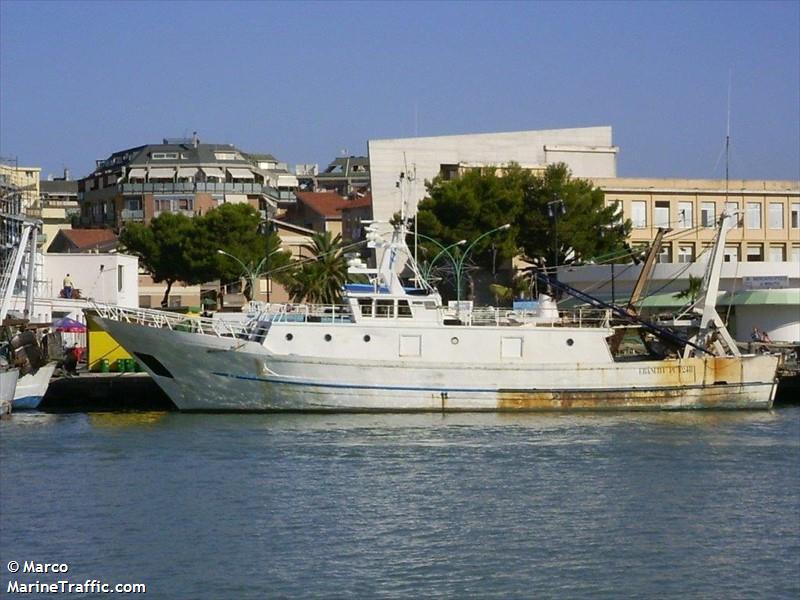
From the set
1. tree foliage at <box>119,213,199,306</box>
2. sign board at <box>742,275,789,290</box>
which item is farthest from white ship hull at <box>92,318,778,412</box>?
tree foliage at <box>119,213,199,306</box>

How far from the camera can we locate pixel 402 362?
4044cm

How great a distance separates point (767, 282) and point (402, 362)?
23291mm

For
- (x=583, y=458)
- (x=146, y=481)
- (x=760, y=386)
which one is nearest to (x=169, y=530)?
(x=146, y=481)

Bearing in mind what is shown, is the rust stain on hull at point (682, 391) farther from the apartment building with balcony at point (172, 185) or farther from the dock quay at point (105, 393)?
the apartment building with balcony at point (172, 185)

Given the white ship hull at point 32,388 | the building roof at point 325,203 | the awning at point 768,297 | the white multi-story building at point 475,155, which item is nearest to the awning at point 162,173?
the building roof at point 325,203

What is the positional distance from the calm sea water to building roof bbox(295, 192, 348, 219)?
2437 inches

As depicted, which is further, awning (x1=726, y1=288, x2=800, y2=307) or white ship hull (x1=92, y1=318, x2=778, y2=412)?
awning (x1=726, y1=288, x2=800, y2=307)

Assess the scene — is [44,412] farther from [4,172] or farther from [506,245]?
[506,245]

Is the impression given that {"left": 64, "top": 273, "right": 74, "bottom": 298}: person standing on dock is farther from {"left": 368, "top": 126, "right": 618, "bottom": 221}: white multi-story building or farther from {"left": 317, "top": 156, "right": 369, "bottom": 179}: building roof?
{"left": 317, "top": 156, "right": 369, "bottom": 179}: building roof

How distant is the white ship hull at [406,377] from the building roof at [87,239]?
49117 mm

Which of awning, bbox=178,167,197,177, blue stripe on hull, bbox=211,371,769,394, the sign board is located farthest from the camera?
awning, bbox=178,167,197,177

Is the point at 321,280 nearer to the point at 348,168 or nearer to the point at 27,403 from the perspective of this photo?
the point at 27,403

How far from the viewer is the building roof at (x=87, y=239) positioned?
296 ft

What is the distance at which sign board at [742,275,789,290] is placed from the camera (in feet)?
192
